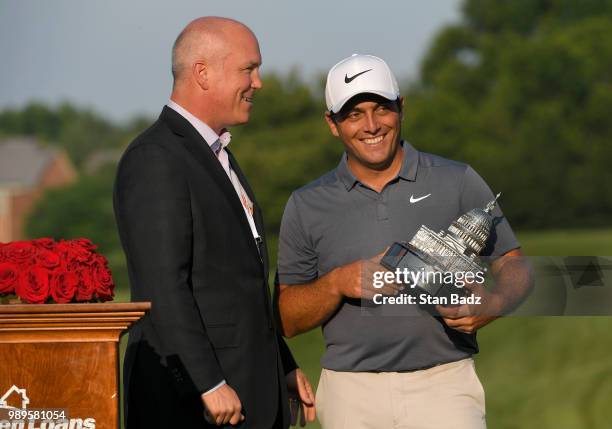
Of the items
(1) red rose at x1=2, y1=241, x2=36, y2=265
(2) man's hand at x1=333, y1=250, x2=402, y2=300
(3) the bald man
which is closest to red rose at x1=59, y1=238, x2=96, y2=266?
(1) red rose at x1=2, y1=241, x2=36, y2=265

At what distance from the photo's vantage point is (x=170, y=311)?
4.17 m

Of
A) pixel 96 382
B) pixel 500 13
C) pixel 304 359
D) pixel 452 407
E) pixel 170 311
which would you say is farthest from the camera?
pixel 500 13

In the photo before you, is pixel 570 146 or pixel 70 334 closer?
pixel 70 334

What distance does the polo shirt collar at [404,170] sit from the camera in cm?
480

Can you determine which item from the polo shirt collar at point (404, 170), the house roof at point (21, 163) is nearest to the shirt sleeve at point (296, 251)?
the polo shirt collar at point (404, 170)

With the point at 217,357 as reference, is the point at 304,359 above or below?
below

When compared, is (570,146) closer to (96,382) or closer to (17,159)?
(17,159)

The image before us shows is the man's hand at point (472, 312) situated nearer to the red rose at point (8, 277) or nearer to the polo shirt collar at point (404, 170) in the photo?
the polo shirt collar at point (404, 170)

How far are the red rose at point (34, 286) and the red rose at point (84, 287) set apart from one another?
0.10m

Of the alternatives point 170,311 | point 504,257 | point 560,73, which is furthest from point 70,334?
point 560,73

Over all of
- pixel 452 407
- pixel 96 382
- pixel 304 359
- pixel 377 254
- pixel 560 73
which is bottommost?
pixel 304 359

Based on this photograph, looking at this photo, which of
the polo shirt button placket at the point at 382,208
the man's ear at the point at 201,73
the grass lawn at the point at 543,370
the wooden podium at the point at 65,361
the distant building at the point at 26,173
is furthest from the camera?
the distant building at the point at 26,173

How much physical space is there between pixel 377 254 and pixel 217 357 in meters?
0.80

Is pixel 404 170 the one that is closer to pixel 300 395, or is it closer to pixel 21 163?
pixel 300 395
